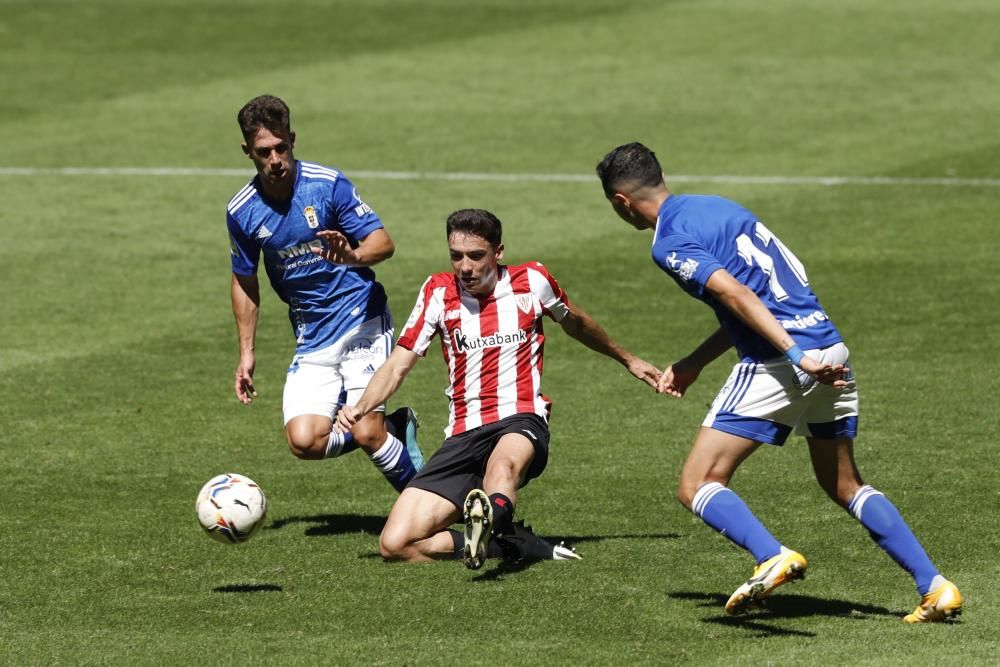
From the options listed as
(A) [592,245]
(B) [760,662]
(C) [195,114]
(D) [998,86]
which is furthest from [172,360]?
(D) [998,86]

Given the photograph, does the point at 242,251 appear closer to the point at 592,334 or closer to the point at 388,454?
the point at 388,454

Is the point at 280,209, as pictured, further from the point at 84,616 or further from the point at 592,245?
the point at 592,245

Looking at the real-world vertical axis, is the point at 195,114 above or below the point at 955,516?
above

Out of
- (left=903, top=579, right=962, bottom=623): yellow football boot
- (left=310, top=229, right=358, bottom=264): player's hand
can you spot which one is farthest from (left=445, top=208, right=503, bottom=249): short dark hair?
(left=903, top=579, right=962, bottom=623): yellow football boot

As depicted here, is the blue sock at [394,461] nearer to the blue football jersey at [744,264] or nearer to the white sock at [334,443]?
the white sock at [334,443]

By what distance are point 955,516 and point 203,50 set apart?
21.5m

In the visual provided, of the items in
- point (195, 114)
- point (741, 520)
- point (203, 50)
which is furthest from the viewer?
point (203, 50)

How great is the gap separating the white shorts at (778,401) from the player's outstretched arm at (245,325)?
316 cm

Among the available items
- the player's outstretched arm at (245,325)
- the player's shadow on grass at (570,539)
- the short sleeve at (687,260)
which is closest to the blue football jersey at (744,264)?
the short sleeve at (687,260)

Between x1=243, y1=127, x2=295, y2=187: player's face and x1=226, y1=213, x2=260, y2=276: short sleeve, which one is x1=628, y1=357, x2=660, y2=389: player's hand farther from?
x1=226, y1=213, x2=260, y2=276: short sleeve

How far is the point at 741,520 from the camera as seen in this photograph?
7840mm

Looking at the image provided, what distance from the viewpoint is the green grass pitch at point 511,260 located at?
820 cm

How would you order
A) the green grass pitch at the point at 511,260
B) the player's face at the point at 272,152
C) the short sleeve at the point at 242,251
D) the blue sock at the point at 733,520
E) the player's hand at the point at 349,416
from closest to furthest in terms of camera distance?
the blue sock at the point at 733,520 < the green grass pitch at the point at 511,260 < the player's hand at the point at 349,416 < the player's face at the point at 272,152 < the short sleeve at the point at 242,251

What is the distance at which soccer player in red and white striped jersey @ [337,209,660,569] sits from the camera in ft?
29.8
